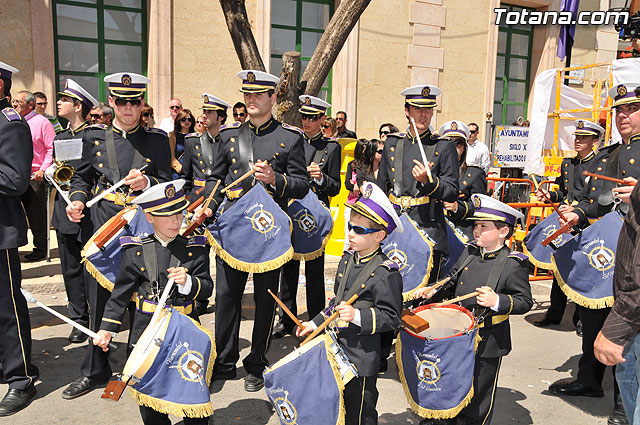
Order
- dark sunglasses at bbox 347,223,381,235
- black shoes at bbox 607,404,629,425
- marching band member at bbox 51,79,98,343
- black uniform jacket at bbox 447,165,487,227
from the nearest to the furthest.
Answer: dark sunglasses at bbox 347,223,381,235
black shoes at bbox 607,404,629,425
marching band member at bbox 51,79,98,343
black uniform jacket at bbox 447,165,487,227

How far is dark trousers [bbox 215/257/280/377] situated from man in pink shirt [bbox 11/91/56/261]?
4.39 m

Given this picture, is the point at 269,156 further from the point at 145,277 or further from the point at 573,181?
the point at 573,181

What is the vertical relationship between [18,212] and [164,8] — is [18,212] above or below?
below

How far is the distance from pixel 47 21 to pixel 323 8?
633cm

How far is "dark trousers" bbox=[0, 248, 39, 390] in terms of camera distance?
4648 millimetres

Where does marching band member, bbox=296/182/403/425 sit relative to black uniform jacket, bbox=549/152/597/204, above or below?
below

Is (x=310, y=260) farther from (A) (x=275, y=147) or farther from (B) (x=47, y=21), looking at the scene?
(B) (x=47, y=21)

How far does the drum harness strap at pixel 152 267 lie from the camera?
12.2ft

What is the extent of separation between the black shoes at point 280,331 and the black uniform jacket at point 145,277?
280cm

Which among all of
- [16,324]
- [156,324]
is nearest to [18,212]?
[16,324]

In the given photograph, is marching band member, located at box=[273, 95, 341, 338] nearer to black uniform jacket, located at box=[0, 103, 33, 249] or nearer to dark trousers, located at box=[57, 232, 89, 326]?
dark trousers, located at box=[57, 232, 89, 326]

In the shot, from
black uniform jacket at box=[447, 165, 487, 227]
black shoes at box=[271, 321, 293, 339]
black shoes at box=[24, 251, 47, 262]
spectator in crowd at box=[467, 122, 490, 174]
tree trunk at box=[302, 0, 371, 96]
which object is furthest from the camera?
spectator in crowd at box=[467, 122, 490, 174]

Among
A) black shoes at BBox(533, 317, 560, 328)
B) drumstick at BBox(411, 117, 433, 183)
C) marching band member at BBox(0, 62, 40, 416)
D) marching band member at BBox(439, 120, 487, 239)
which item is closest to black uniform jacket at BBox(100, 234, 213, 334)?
marching band member at BBox(0, 62, 40, 416)

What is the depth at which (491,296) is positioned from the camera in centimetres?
382
